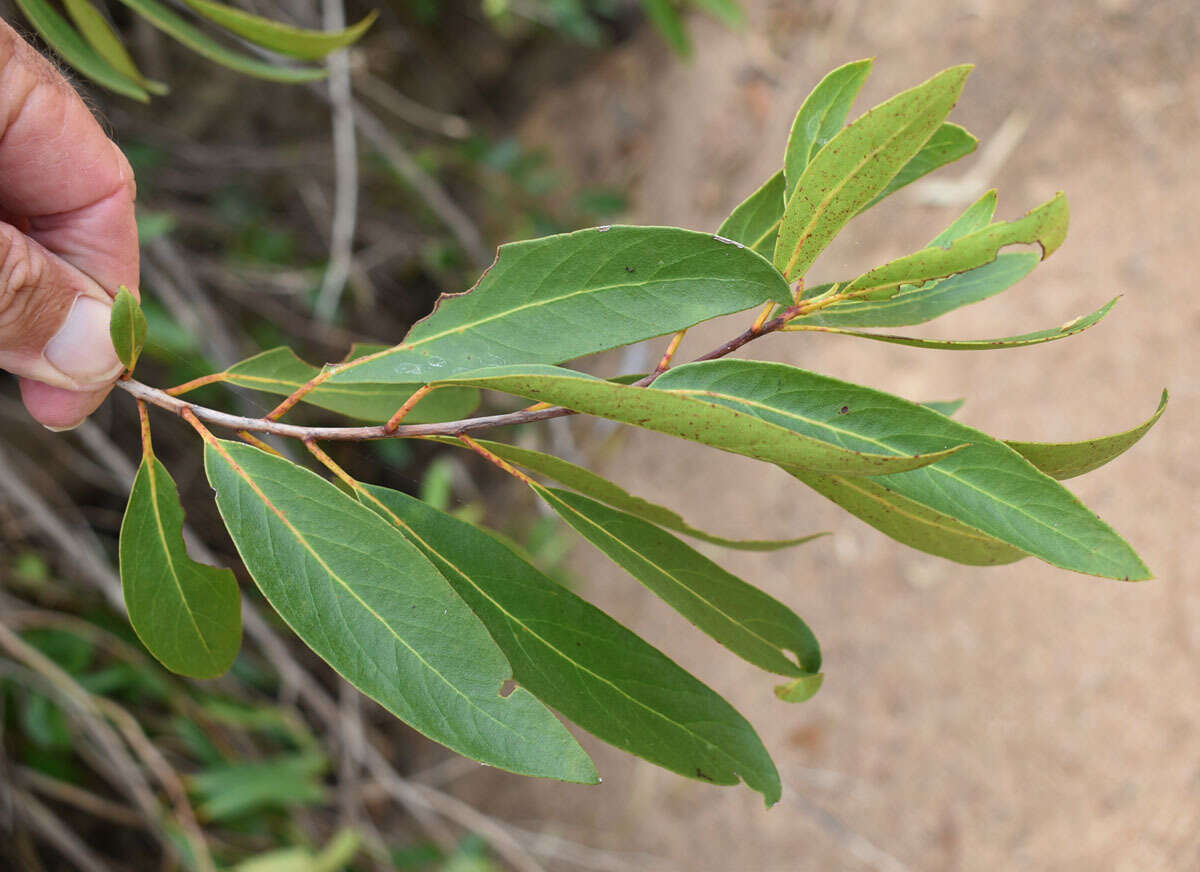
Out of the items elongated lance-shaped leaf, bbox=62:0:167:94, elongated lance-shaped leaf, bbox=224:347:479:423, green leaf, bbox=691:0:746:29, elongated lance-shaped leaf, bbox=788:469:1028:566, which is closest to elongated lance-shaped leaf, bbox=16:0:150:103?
elongated lance-shaped leaf, bbox=62:0:167:94

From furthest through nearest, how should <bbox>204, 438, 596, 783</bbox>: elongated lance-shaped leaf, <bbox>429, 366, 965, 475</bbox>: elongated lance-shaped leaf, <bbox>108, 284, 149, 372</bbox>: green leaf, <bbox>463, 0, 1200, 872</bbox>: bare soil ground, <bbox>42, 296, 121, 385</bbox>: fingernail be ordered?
<bbox>463, 0, 1200, 872</bbox>: bare soil ground < <bbox>42, 296, 121, 385</bbox>: fingernail < <bbox>108, 284, 149, 372</bbox>: green leaf < <bbox>204, 438, 596, 783</bbox>: elongated lance-shaped leaf < <bbox>429, 366, 965, 475</bbox>: elongated lance-shaped leaf

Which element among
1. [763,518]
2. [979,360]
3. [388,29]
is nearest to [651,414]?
[979,360]

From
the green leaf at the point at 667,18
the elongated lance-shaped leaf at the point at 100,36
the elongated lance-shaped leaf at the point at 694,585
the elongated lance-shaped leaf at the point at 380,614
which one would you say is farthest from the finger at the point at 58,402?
the green leaf at the point at 667,18

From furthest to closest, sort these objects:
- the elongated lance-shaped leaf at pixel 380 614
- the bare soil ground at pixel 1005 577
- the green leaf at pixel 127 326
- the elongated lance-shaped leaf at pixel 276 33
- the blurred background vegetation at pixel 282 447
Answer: the bare soil ground at pixel 1005 577 → the blurred background vegetation at pixel 282 447 → the elongated lance-shaped leaf at pixel 276 33 → the green leaf at pixel 127 326 → the elongated lance-shaped leaf at pixel 380 614

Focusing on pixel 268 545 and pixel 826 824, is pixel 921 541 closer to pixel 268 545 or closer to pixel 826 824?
pixel 268 545

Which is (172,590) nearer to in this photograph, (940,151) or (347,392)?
(347,392)

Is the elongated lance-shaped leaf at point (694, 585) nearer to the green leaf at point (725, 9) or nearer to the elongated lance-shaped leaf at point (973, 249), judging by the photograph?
the elongated lance-shaped leaf at point (973, 249)

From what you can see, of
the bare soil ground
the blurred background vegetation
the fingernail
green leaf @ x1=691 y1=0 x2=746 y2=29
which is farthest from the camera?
green leaf @ x1=691 y1=0 x2=746 y2=29

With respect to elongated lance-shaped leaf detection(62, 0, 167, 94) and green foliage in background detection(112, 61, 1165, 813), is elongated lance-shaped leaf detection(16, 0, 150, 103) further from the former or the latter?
green foliage in background detection(112, 61, 1165, 813)
